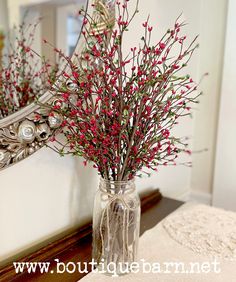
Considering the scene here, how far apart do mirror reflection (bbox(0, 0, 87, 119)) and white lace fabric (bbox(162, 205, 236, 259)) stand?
2.15 ft

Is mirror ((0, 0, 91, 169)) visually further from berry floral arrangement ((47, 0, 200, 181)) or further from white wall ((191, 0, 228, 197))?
white wall ((191, 0, 228, 197))

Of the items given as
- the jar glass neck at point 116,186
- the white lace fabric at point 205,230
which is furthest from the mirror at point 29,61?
the white lace fabric at point 205,230

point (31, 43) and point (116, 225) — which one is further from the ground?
point (31, 43)

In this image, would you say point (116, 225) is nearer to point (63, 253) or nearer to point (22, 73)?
point (63, 253)

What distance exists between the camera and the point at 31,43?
88 centimetres

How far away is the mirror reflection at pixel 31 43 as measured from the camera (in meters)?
0.83

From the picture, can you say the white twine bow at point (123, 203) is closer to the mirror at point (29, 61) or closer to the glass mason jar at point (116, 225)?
the glass mason jar at point (116, 225)

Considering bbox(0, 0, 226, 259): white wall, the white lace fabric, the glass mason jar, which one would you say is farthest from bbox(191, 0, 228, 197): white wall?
the glass mason jar

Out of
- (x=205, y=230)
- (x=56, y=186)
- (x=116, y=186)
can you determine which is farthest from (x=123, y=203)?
(x=205, y=230)

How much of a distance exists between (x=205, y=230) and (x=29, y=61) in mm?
797

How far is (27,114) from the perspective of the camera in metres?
0.83

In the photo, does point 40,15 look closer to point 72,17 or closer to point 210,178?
point 72,17

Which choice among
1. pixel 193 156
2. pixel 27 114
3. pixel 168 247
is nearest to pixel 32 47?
pixel 27 114

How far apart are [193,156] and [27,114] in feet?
3.80
